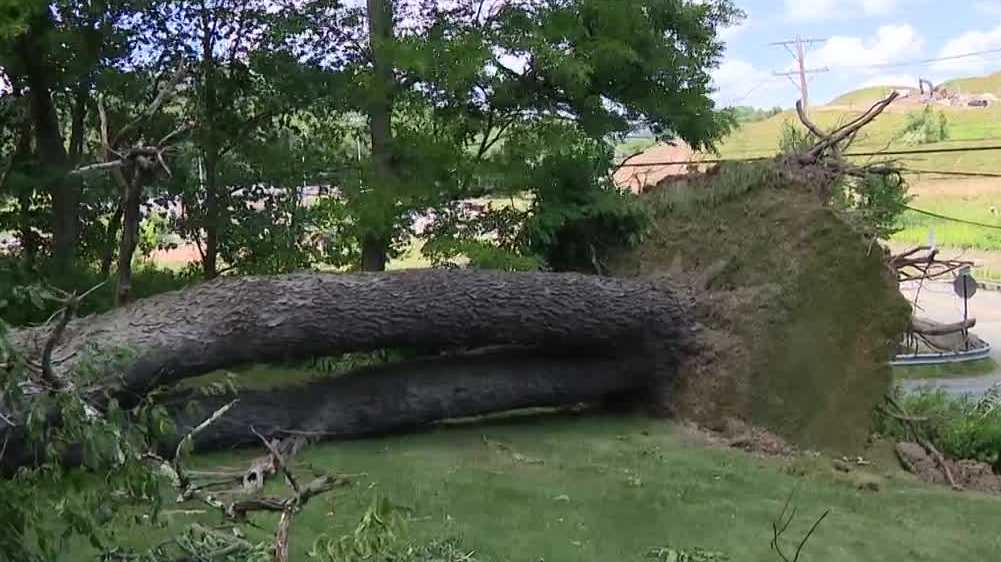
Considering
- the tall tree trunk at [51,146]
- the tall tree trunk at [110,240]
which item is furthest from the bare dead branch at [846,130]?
the tall tree trunk at [51,146]

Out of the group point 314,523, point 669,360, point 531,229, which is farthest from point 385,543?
point 531,229

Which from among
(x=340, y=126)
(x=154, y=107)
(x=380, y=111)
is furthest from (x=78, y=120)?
(x=154, y=107)

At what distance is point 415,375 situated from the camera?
704 cm

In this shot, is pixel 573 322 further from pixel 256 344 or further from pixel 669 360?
pixel 256 344

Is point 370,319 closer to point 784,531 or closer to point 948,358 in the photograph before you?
point 784,531

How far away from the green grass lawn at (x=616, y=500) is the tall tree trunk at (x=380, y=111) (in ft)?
6.14

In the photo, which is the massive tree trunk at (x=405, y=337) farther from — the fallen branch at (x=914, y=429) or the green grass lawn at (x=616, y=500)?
the fallen branch at (x=914, y=429)

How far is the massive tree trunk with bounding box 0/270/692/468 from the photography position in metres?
5.86

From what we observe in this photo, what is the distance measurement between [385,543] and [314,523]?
9.14 feet

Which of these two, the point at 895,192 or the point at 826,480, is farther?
the point at 895,192

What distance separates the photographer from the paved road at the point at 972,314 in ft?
52.5

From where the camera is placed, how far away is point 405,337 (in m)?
6.68

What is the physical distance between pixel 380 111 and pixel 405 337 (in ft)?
7.66

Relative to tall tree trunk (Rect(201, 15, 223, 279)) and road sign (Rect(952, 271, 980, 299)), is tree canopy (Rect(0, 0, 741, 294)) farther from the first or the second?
road sign (Rect(952, 271, 980, 299))
